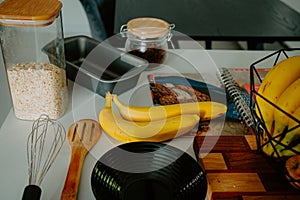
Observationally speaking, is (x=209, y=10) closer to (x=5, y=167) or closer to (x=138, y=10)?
(x=138, y=10)

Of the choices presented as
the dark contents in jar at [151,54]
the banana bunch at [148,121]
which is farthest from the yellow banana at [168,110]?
the dark contents in jar at [151,54]

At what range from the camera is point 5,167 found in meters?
0.69

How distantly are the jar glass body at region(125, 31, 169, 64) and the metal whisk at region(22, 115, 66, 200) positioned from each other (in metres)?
0.31

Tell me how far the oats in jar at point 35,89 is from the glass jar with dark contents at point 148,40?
0.25 metres

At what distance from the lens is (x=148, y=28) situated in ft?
3.28

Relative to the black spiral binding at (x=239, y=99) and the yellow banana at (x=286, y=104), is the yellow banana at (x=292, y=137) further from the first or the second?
the black spiral binding at (x=239, y=99)

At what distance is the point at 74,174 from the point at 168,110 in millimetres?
231

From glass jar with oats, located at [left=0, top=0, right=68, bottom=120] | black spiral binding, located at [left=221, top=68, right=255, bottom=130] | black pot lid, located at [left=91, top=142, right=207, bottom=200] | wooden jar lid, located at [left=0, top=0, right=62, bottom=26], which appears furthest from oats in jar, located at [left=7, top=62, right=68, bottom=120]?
black spiral binding, located at [left=221, top=68, right=255, bottom=130]

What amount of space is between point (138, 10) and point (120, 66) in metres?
0.50

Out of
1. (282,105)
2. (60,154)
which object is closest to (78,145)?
(60,154)

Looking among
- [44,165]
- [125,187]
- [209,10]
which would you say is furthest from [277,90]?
[209,10]

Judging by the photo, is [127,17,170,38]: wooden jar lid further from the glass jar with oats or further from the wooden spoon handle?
the wooden spoon handle

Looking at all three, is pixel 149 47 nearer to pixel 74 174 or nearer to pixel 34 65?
pixel 34 65

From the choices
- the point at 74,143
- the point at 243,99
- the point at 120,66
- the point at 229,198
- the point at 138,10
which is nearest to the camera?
the point at 229,198
